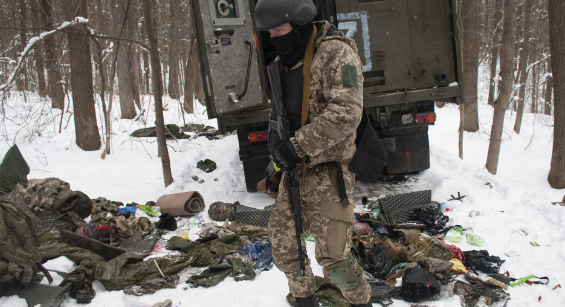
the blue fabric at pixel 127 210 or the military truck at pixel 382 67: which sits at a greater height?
the military truck at pixel 382 67

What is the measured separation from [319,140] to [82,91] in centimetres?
699

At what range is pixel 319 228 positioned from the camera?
87.1 inches

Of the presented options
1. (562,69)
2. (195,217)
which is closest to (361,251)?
(195,217)

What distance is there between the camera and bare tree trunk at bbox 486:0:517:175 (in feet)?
20.7

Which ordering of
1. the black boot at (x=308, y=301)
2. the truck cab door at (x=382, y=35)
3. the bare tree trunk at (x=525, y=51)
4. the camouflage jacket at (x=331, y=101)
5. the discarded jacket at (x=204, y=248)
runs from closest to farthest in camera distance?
the camouflage jacket at (x=331, y=101)
the black boot at (x=308, y=301)
the discarded jacket at (x=204, y=248)
the truck cab door at (x=382, y=35)
the bare tree trunk at (x=525, y=51)

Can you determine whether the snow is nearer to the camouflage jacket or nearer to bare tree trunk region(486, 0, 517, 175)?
the camouflage jacket

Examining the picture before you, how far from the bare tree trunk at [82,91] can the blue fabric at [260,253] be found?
529cm

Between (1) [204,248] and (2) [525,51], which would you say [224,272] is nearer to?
(1) [204,248]

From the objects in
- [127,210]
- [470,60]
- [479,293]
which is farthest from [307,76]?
[470,60]

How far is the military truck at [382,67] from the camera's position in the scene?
459 cm

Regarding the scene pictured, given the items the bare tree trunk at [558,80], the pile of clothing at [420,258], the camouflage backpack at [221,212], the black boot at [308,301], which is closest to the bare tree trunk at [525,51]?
the bare tree trunk at [558,80]

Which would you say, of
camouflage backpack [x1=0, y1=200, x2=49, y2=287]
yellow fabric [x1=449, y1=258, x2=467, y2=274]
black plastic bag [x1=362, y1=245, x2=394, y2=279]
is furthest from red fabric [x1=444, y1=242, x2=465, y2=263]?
camouflage backpack [x1=0, y1=200, x2=49, y2=287]

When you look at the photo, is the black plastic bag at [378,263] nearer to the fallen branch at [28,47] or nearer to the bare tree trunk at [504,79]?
the bare tree trunk at [504,79]

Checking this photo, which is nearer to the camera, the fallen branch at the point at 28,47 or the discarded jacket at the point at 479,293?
the discarded jacket at the point at 479,293
